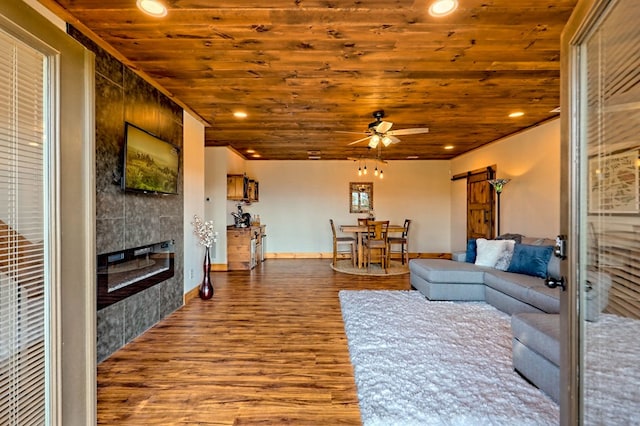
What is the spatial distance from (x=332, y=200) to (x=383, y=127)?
157 inches

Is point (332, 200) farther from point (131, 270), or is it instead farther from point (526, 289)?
point (131, 270)

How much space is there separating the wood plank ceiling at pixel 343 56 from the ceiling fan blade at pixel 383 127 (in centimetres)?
22

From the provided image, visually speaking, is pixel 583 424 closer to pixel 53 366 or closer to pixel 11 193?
pixel 53 366

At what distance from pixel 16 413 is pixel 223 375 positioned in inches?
50.3

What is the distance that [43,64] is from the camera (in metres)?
1.12

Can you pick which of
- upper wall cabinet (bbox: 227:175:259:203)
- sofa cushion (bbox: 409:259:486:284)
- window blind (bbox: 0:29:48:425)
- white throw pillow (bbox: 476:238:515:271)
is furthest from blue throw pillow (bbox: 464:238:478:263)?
window blind (bbox: 0:29:48:425)

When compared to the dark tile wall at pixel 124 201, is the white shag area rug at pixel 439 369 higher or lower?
lower

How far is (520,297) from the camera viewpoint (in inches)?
118

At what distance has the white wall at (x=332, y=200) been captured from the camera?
7645 mm

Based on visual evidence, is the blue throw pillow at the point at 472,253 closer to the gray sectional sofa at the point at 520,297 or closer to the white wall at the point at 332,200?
the gray sectional sofa at the point at 520,297

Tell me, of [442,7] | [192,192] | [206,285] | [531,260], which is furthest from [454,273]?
[192,192]

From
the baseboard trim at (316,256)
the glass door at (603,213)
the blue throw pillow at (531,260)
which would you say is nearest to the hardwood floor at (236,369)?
the glass door at (603,213)

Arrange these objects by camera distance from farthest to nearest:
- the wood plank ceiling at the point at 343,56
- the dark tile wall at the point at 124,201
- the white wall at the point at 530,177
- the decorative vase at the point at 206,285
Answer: the white wall at the point at 530,177
the decorative vase at the point at 206,285
the dark tile wall at the point at 124,201
the wood plank ceiling at the point at 343,56

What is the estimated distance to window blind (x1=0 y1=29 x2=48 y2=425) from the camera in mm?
1011
